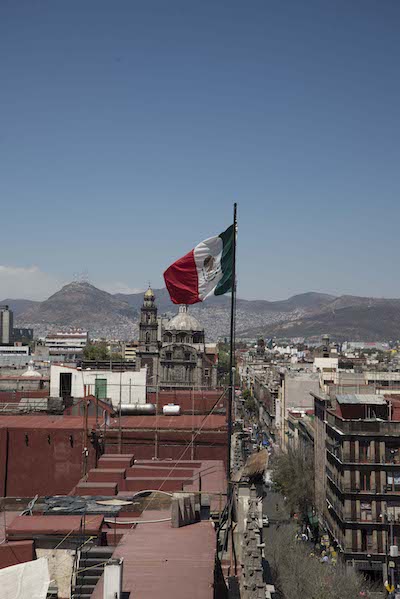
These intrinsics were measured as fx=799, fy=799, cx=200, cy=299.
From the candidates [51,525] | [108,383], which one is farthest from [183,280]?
[108,383]

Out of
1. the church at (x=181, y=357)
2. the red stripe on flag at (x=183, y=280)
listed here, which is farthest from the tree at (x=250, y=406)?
the red stripe on flag at (x=183, y=280)

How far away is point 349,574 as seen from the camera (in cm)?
3381

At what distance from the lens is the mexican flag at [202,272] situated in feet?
55.8

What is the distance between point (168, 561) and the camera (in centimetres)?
1389

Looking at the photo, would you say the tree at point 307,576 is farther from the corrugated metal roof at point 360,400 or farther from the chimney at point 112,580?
the chimney at point 112,580

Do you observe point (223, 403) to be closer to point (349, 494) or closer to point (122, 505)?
point (349, 494)

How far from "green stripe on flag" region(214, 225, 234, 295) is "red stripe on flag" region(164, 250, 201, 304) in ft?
1.67

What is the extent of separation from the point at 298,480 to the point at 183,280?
36200 millimetres

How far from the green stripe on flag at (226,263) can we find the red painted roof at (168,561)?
16.7ft

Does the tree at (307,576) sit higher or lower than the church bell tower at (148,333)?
lower

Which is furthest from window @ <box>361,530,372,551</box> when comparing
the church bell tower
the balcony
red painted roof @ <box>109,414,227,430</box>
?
the church bell tower

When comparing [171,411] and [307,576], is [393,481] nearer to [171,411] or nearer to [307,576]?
[307,576]

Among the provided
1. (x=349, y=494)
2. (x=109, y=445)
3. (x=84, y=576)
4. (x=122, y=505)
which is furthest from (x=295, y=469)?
(x=84, y=576)

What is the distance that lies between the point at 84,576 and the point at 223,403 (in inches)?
959
